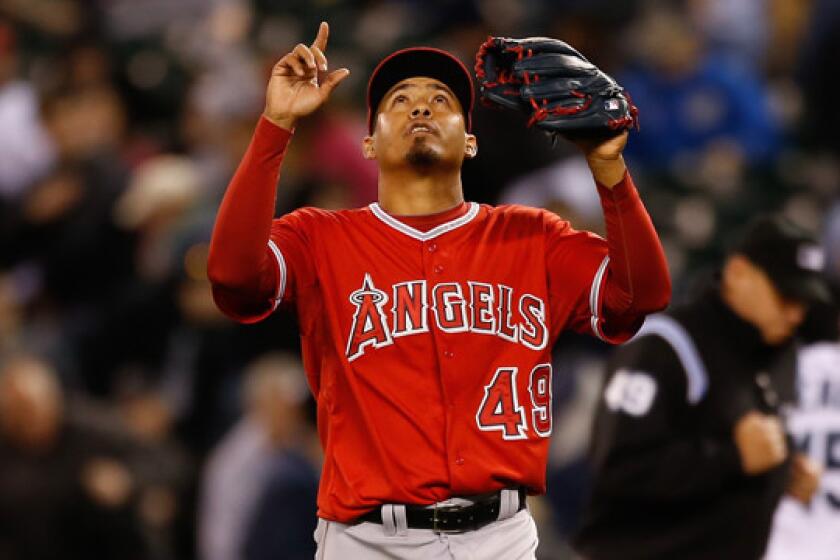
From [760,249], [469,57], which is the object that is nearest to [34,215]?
[469,57]

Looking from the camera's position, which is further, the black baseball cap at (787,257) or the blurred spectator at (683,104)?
the blurred spectator at (683,104)

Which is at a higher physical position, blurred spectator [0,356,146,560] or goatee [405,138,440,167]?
goatee [405,138,440,167]

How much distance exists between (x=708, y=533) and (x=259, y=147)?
7.95 ft

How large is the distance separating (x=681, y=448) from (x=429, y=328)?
5.69ft

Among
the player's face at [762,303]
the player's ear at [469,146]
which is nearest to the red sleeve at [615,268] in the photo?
the player's ear at [469,146]

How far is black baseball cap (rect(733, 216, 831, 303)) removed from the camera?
530cm

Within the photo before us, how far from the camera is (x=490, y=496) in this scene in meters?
3.56

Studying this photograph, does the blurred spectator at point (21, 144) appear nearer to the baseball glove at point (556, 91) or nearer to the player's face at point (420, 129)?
the player's face at point (420, 129)

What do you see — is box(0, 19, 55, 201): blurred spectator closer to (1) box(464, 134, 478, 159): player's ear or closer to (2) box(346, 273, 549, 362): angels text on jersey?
(1) box(464, 134, 478, 159): player's ear

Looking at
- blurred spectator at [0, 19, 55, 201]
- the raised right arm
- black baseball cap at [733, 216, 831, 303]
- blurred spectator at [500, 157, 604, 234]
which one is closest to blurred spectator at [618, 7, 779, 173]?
blurred spectator at [500, 157, 604, 234]

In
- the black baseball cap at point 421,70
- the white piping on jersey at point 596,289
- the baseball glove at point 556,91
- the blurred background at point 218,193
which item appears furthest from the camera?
the blurred background at point 218,193

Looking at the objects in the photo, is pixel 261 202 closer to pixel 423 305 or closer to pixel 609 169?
pixel 423 305

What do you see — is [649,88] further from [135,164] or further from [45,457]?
→ [45,457]

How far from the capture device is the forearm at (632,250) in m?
3.44
